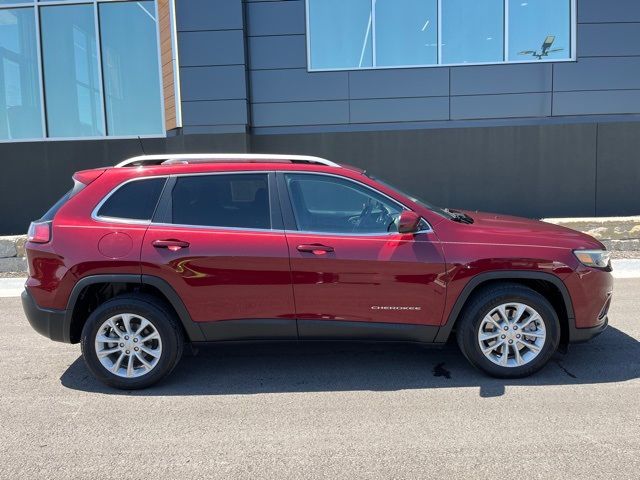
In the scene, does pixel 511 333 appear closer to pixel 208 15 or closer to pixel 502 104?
pixel 502 104

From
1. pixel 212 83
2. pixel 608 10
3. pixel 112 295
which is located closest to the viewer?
pixel 112 295

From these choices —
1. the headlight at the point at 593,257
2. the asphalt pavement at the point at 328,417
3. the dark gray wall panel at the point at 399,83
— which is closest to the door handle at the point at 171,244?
the asphalt pavement at the point at 328,417

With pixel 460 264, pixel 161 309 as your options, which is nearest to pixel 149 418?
pixel 161 309

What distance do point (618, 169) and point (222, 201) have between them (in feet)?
33.1

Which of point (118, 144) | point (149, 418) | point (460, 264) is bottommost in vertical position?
point (149, 418)

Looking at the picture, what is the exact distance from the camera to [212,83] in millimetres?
10766

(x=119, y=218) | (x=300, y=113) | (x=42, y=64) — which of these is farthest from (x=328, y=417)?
(x=42, y=64)

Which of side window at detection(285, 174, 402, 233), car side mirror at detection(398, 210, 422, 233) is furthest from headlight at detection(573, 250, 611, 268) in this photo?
side window at detection(285, 174, 402, 233)

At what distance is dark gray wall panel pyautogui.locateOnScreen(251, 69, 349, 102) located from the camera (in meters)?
11.1

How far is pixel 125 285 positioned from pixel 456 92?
882 cm

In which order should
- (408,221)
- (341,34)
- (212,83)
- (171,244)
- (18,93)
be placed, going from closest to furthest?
(408,221) < (171,244) < (212,83) < (341,34) < (18,93)

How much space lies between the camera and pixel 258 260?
4055 millimetres

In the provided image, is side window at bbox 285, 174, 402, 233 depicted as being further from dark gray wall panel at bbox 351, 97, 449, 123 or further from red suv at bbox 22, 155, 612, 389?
dark gray wall panel at bbox 351, 97, 449, 123

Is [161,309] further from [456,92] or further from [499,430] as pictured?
[456,92]
